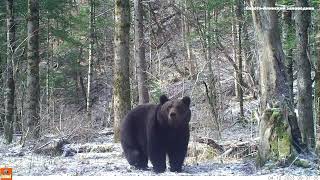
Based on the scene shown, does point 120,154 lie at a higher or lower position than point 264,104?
lower

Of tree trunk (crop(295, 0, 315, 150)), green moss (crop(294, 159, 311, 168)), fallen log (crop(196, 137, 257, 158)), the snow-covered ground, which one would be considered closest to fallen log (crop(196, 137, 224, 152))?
fallen log (crop(196, 137, 257, 158))

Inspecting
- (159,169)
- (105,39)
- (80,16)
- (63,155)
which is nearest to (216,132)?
(63,155)

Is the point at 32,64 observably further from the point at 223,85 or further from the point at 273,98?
the point at 223,85

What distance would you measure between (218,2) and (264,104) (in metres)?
13.0

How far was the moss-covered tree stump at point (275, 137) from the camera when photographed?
29.2 ft

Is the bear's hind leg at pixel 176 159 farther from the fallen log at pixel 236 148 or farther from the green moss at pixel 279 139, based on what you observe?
the fallen log at pixel 236 148

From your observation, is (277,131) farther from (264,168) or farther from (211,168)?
(211,168)

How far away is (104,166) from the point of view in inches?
411

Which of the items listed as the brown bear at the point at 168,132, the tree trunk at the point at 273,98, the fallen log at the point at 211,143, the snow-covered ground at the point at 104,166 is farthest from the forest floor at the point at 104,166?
the fallen log at the point at 211,143

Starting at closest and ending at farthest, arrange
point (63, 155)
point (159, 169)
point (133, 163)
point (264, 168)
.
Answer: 1. point (264, 168)
2. point (159, 169)
3. point (133, 163)
4. point (63, 155)

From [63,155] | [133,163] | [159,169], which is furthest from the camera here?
[63,155]

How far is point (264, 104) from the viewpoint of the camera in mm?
9359

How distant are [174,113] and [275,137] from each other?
6.13 feet

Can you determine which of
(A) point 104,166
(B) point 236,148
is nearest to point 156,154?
(A) point 104,166
